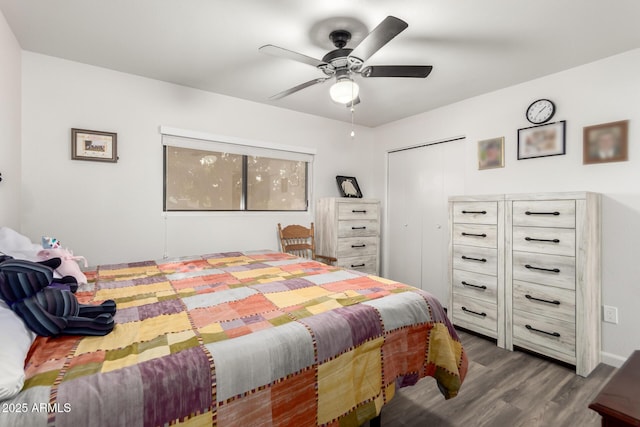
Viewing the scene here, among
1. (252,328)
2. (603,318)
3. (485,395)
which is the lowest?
(485,395)

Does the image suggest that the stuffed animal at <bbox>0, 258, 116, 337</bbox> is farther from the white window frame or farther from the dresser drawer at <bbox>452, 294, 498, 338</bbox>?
the dresser drawer at <bbox>452, 294, 498, 338</bbox>

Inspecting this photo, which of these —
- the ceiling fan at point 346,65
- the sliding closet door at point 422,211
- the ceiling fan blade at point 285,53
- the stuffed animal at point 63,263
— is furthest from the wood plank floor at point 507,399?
the ceiling fan blade at point 285,53

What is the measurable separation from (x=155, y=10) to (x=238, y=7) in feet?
1.75

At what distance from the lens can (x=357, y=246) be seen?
Result: 3.82 meters

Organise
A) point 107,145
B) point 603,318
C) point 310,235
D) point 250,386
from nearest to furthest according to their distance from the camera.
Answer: point 250,386, point 603,318, point 107,145, point 310,235

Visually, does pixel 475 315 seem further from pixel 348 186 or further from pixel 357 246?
pixel 348 186

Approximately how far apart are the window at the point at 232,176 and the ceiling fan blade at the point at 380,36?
1.96 meters

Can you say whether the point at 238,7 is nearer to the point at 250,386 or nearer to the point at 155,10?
the point at 155,10

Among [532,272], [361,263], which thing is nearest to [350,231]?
[361,263]

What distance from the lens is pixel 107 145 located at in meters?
2.71

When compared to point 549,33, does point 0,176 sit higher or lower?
lower

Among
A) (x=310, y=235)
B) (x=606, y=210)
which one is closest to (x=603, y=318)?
(x=606, y=210)

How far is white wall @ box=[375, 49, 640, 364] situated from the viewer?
233 centimetres

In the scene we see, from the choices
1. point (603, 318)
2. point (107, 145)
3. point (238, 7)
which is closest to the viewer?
point (238, 7)
